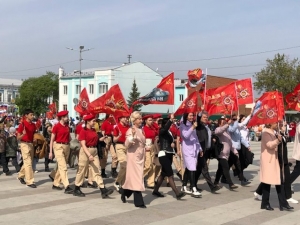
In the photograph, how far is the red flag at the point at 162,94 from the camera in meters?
10.6

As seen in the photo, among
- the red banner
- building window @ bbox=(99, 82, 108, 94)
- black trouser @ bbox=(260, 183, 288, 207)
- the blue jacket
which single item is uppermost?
building window @ bbox=(99, 82, 108, 94)

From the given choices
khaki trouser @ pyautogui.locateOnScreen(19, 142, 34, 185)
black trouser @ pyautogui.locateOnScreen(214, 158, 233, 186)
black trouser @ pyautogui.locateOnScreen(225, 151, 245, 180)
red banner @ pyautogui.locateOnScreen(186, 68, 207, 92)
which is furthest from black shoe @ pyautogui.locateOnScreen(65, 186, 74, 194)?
black trouser @ pyautogui.locateOnScreen(225, 151, 245, 180)

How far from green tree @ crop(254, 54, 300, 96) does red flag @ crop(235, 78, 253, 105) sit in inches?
1452

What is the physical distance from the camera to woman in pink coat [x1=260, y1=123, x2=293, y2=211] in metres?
8.17

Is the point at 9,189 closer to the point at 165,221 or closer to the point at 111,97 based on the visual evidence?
the point at 111,97

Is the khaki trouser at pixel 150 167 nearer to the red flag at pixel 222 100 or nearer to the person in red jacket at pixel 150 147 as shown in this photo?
the person in red jacket at pixel 150 147

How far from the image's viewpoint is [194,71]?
1061 centimetres

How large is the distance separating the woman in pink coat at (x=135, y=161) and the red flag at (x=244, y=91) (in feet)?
13.2

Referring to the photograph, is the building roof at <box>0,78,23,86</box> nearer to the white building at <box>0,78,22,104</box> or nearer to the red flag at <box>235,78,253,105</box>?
the white building at <box>0,78,22,104</box>

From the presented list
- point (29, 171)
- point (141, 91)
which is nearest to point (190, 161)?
point (29, 171)

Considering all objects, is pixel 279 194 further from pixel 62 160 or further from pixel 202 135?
pixel 62 160

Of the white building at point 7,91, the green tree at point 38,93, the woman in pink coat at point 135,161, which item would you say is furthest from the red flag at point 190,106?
the white building at point 7,91

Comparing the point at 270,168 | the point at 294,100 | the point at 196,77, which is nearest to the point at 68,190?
the point at 196,77

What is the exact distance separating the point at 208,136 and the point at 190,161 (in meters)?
0.95
